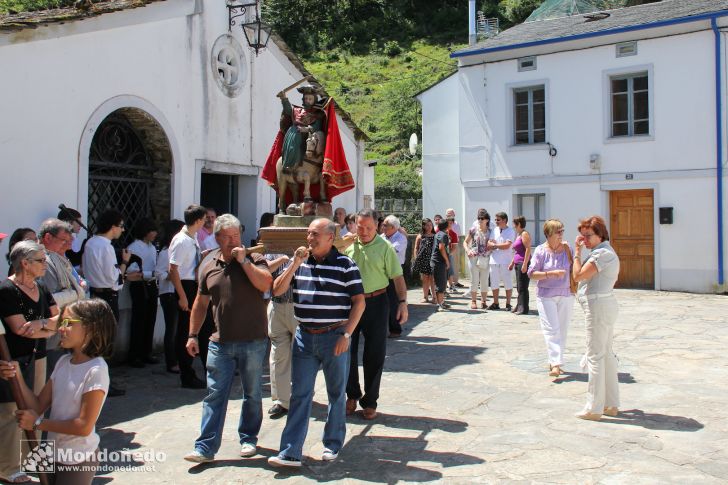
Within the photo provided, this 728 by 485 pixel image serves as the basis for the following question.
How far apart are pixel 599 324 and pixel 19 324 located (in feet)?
14.8

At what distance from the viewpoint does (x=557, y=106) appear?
1738 centimetres

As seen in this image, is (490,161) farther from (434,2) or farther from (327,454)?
(434,2)

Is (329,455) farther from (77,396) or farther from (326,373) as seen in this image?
(77,396)

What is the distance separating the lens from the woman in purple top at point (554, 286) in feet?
25.0

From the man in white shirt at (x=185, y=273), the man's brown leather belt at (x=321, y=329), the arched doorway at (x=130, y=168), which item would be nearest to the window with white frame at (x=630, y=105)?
the arched doorway at (x=130, y=168)

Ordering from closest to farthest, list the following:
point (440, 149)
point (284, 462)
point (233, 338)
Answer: point (284, 462), point (233, 338), point (440, 149)

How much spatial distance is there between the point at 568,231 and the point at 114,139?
11.5 m

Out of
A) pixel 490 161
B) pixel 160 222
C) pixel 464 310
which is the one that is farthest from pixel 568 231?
pixel 160 222

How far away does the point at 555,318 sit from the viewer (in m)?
7.68

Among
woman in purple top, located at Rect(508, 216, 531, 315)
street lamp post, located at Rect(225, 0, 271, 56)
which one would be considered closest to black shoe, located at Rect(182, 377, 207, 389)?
street lamp post, located at Rect(225, 0, 271, 56)

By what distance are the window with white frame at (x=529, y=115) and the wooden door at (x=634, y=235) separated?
2.51m

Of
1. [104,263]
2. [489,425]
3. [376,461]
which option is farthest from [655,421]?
[104,263]

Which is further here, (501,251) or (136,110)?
(501,251)

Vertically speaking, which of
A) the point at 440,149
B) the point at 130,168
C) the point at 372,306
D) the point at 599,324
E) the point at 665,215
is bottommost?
the point at 599,324
